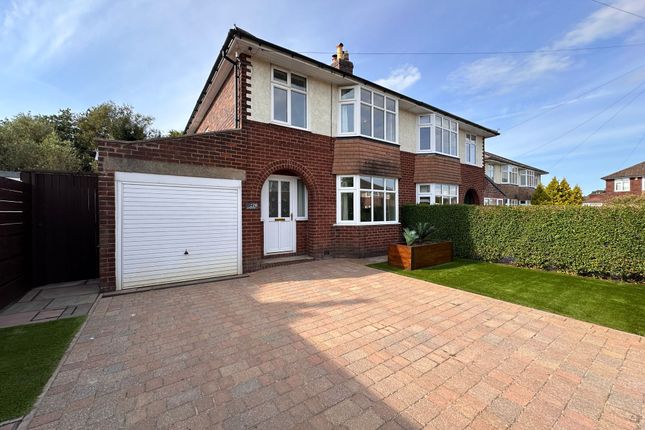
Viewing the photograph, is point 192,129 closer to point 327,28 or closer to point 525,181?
point 327,28

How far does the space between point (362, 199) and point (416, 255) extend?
274cm

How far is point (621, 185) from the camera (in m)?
34.5

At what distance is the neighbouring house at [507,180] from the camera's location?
20672 millimetres

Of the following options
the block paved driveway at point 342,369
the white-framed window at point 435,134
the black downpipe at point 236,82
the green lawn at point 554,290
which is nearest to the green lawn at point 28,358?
the block paved driveway at point 342,369

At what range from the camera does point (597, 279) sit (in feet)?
21.6

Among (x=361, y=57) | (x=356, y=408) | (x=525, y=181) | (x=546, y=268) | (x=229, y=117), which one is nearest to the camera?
(x=356, y=408)

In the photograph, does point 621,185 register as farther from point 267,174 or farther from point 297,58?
point 267,174

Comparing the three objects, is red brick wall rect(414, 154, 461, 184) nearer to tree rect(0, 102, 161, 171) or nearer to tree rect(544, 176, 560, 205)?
tree rect(544, 176, 560, 205)

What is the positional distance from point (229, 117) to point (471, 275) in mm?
8270

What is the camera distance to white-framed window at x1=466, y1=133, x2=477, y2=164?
49.1ft

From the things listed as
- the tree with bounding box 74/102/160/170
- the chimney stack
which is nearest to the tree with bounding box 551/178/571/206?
the chimney stack

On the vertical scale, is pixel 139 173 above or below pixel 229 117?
below

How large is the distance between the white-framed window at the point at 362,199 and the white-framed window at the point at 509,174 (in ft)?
64.4

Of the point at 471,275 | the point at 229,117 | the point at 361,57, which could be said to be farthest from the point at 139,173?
the point at 361,57
